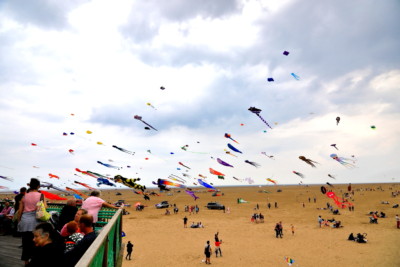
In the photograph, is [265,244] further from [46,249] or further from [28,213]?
[46,249]

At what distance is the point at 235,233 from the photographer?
78.9 ft

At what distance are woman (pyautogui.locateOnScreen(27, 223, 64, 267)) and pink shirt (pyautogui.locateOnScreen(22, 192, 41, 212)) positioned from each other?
7.07ft

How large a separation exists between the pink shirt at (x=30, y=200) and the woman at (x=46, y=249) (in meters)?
2.15

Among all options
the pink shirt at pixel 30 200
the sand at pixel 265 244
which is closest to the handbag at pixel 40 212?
the pink shirt at pixel 30 200

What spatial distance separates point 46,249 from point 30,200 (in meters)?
2.51

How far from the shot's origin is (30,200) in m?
5.05

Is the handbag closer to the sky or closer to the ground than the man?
closer to the sky

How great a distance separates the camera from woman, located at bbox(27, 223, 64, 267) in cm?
301

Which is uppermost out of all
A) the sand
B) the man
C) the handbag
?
the handbag

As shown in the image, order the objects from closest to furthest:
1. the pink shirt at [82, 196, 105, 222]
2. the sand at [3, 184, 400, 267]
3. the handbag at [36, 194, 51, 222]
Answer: the handbag at [36, 194, 51, 222]
the pink shirt at [82, 196, 105, 222]
the sand at [3, 184, 400, 267]

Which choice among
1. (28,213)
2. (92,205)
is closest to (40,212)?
(28,213)

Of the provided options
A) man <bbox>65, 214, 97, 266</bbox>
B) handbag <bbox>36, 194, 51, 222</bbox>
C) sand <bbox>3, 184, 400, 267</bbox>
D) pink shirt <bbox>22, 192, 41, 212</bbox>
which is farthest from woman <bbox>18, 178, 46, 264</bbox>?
sand <bbox>3, 184, 400, 267</bbox>

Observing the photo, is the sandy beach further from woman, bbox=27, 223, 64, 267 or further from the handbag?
woman, bbox=27, 223, 64, 267

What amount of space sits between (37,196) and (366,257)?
1884 cm
